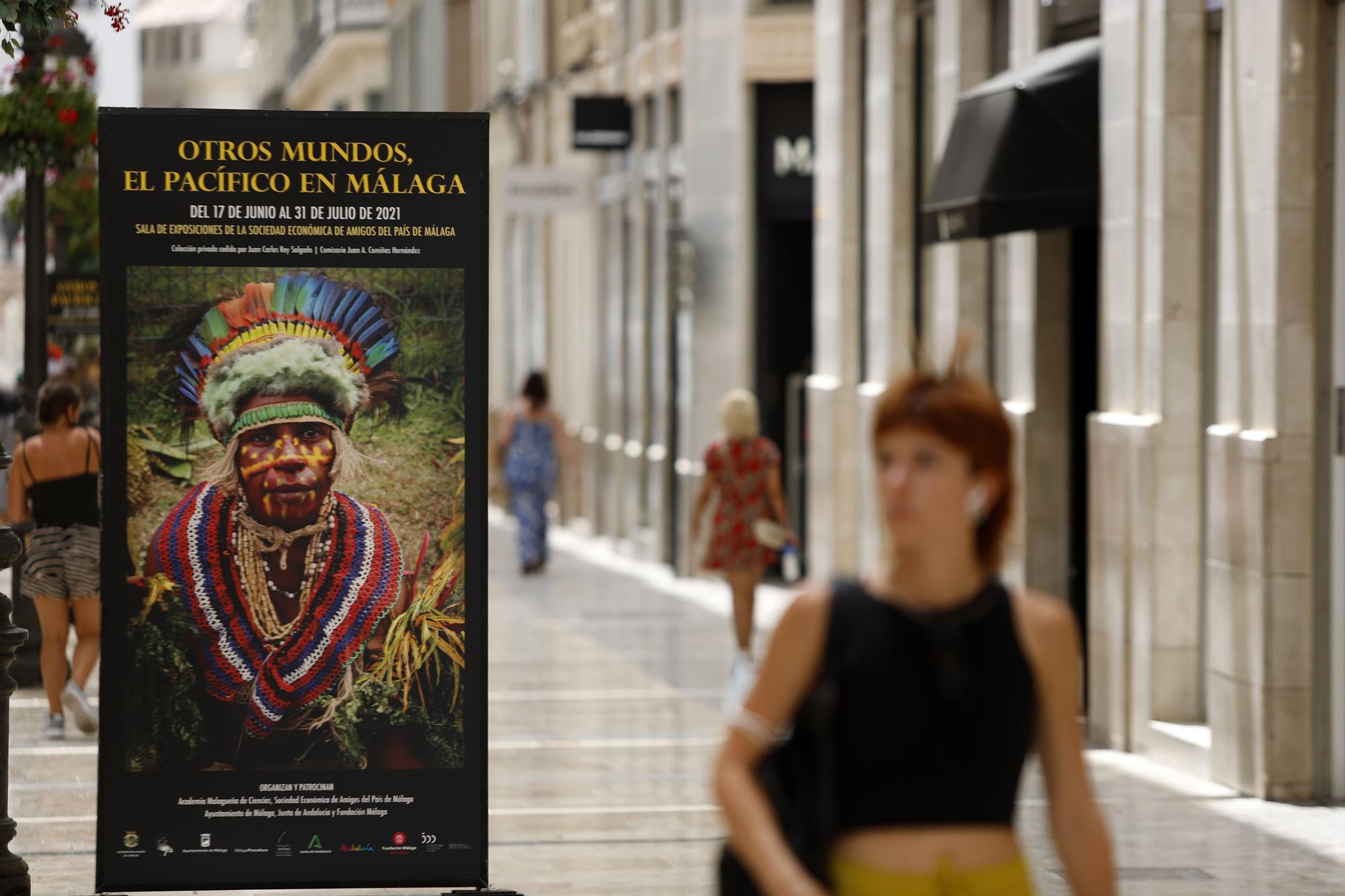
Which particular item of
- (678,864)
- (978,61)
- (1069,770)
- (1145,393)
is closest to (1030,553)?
(1145,393)

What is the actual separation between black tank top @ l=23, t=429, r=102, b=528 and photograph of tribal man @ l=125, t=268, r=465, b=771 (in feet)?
17.8

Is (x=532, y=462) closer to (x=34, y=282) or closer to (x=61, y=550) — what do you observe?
(x=34, y=282)

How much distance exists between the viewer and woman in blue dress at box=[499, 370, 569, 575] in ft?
76.5

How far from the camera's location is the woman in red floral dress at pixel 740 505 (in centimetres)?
1488

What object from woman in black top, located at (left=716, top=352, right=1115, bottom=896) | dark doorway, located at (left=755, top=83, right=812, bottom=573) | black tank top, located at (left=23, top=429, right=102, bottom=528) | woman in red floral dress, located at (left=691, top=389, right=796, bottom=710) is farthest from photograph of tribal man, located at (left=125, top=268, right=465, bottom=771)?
dark doorway, located at (left=755, top=83, right=812, bottom=573)

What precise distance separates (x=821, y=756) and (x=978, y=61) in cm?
1211

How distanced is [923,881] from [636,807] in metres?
7.15

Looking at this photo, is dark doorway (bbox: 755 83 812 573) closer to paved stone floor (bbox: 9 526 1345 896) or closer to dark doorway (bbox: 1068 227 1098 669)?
paved stone floor (bbox: 9 526 1345 896)

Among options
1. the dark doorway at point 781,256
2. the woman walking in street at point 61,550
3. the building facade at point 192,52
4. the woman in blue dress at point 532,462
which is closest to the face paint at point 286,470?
the woman walking in street at point 61,550

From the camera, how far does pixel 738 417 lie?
15.0 m

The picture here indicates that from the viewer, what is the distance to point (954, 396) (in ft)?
12.1

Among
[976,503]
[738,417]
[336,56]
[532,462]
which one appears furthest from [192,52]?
[976,503]

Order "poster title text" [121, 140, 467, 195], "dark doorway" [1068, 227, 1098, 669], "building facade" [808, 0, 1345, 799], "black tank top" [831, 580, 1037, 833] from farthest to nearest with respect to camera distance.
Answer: "dark doorway" [1068, 227, 1098, 669] → "building facade" [808, 0, 1345, 799] → "poster title text" [121, 140, 467, 195] → "black tank top" [831, 580, 1037, 833]

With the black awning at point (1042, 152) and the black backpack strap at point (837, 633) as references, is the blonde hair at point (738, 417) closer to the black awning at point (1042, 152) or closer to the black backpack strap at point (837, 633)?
the black awning at point (1042, 152)
